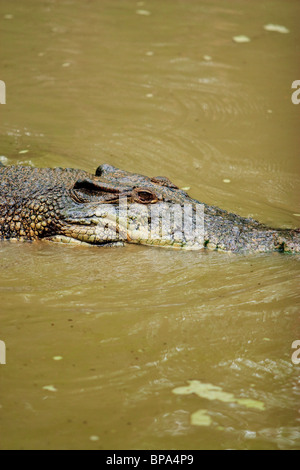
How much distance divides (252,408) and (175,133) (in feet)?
18.8

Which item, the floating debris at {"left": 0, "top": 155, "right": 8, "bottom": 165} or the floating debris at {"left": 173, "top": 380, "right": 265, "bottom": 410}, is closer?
the floating debris at {"left": 173, "top": 380, "right": 265, "bottom": 410}

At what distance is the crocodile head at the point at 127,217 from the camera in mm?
6277

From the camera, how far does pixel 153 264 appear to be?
6043 millimetres

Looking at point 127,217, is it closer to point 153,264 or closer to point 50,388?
point 153,264

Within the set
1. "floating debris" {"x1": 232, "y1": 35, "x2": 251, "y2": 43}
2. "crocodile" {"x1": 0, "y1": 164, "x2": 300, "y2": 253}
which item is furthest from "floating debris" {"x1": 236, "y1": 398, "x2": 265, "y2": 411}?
"floating debris" {"x1": 232, "y1": 35, "x2": 251, "y2": 43}

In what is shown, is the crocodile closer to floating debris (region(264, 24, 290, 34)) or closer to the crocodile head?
the crocodile head

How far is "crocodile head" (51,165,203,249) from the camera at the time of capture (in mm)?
6277

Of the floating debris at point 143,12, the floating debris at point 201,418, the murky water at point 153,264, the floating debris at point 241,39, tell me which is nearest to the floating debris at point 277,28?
the murky water at point 153,264

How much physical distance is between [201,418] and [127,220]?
273 centimetres

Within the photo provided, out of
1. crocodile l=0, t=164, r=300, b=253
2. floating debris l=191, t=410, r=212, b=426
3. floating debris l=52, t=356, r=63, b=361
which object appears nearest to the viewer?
floating debris l=191, t=410, r=212, b=426

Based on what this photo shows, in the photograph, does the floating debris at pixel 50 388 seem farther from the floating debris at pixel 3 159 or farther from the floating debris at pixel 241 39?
the floating debris at pixel 241 39

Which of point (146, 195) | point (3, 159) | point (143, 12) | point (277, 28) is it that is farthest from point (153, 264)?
point (143, 12)

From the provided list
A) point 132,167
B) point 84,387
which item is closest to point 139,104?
point 132,167

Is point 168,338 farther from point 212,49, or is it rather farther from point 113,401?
point 212,49
